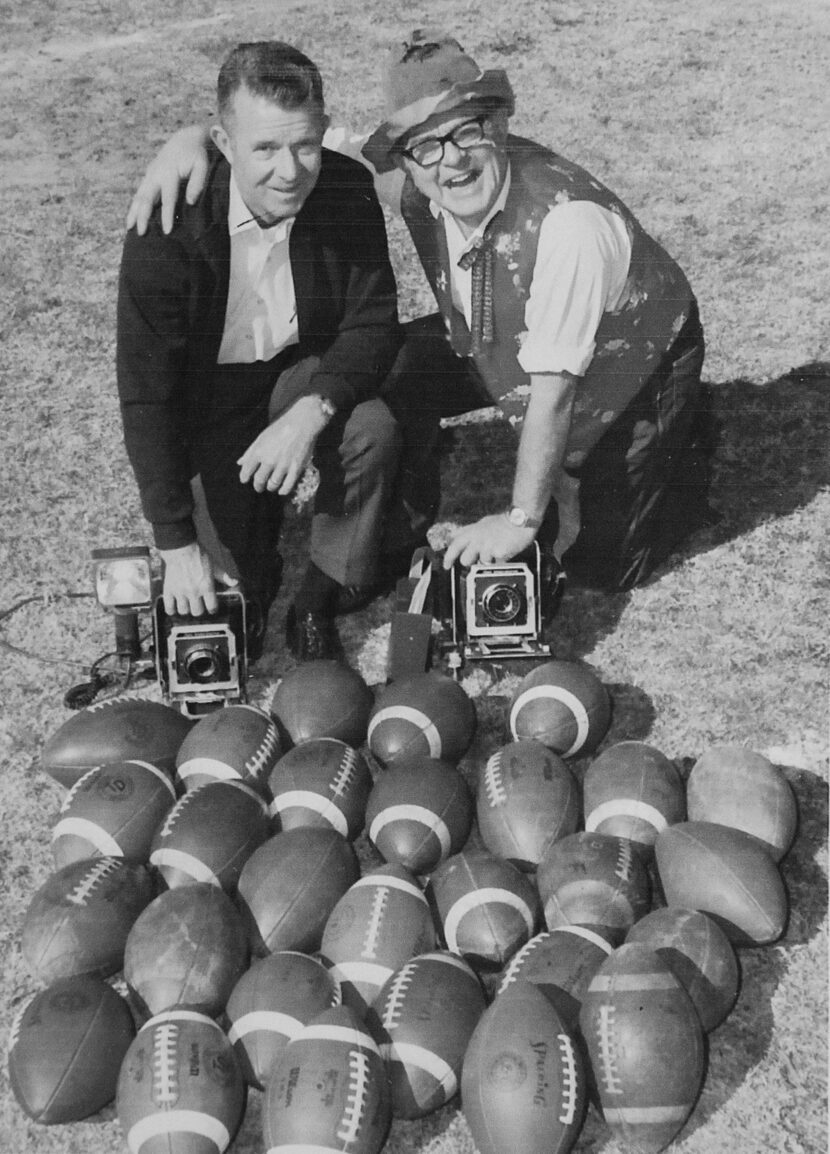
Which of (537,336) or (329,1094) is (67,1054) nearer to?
(329,1094)

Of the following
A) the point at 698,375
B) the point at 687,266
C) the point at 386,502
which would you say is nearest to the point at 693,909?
the point at 386,502

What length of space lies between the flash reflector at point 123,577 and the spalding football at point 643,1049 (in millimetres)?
3386

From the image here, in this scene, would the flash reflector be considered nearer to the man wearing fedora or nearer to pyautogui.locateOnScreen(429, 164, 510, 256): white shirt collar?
the man wearing fedora

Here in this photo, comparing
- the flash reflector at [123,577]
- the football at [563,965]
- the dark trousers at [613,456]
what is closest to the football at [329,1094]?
the football at [563,965]

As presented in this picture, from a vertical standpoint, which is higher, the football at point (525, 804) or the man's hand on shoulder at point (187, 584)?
the man's hand on shoulder at point (187, 584)

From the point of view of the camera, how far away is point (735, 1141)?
5246 mm

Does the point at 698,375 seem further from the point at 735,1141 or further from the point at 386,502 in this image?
the point at 735,1141

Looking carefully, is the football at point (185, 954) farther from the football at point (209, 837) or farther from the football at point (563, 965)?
the football at point (563, 965)

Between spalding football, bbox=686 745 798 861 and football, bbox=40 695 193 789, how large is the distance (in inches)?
108

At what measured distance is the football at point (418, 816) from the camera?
19.4 ft

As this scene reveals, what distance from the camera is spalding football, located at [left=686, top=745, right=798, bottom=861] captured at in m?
5.85

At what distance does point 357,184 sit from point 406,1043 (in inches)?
185

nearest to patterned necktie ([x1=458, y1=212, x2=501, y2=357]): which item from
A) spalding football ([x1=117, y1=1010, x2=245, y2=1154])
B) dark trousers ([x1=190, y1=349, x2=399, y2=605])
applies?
dark trousers ([x1=190, y1=349, x2=399, y2=605])

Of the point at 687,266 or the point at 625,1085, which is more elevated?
the point at 687,266
